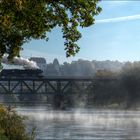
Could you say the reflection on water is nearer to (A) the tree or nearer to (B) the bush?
(B) the bush

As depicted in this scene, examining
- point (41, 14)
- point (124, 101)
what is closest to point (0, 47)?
point (41, 14)

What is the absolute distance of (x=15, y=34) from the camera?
25891 mm

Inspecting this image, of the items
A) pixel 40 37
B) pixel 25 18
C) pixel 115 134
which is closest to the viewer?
pixel 25 18

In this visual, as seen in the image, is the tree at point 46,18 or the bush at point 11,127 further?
the bush at point 11,127

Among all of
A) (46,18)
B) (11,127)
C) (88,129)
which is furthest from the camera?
(88,129)

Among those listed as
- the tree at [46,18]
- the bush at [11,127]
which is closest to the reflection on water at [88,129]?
the bush at [11,127]

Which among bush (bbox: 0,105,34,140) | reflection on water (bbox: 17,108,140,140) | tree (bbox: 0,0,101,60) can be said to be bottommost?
reflection on water (bbox: 17,108,140,140)

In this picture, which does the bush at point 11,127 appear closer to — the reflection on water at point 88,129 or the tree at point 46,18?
the tree at point 46,18

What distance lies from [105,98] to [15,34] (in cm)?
16320

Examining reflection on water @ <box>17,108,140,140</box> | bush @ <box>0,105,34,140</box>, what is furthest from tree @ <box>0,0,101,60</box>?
reflection on water @ <box>17,108,140,140</box>

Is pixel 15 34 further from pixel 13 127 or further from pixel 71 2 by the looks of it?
pixel 13 127

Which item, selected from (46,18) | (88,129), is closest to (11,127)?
(46,18)

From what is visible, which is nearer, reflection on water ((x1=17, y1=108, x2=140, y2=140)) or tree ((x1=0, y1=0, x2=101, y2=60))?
tree ((x1=0, y1=0, x2=101, y2=60))

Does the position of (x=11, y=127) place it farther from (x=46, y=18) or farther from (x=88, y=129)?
(x=88, y=129)
